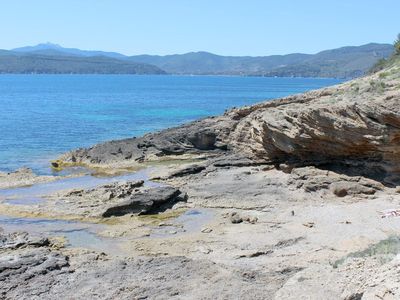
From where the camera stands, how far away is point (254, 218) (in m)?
22.9

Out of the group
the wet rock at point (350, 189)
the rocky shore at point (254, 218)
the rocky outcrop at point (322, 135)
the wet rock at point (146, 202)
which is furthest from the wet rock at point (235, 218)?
the rocky outcrop at point (322, 135)

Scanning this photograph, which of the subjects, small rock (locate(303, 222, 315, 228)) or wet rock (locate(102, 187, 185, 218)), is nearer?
small rock (locate(303, 222, 315, 228))

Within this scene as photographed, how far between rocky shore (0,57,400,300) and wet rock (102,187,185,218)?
0.17ft

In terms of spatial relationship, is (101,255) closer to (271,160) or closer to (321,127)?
(321,127)

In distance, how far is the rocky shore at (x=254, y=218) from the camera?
14422mm

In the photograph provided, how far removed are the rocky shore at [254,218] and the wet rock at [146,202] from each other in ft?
0.17

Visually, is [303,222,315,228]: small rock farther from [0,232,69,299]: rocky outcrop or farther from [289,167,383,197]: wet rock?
[0,232,69,299]: rocky outcrop

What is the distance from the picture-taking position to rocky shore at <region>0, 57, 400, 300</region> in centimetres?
1442

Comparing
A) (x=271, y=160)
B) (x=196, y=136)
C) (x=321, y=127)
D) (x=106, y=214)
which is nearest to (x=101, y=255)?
(x=106, y=214)

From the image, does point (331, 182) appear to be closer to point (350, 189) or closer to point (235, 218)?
point (350, 189)

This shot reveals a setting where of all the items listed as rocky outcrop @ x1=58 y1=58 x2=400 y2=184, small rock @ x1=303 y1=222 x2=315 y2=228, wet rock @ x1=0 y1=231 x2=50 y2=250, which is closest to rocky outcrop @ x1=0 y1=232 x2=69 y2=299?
wet rock @ x1=0 y1=231 x2=50 y2=250

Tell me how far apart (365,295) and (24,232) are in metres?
16.1

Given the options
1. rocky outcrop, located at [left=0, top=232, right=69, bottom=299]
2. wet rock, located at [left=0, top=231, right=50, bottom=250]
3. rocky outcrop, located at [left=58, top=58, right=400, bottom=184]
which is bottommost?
wet rock, located at [left=0, top=231, right=50, bottom=250]

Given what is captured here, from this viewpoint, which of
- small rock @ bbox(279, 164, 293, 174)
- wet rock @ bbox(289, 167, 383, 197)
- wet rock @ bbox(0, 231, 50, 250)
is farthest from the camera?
small rock @ bbox(279, 164, 293, 174)
